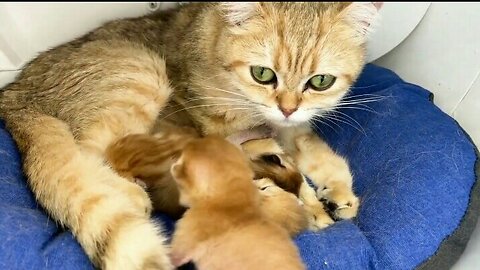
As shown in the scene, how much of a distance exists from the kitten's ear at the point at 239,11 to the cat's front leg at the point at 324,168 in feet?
1.44

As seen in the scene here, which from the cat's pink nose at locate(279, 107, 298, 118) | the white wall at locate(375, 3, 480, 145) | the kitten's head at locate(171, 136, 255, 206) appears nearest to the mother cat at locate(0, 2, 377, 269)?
the cat's pink nose at locate(279, 107, 298, 118)

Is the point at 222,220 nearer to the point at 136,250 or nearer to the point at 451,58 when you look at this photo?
the point at 136,250

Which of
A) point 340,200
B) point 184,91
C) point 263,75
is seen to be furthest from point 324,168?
point 184,91

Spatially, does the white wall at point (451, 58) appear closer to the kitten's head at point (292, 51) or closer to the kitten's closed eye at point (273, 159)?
the kitten's head at point (292, 51)

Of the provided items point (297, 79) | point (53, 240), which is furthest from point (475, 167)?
point (53, 240)

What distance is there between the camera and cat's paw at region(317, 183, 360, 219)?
1.75 metres

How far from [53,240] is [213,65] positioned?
0.68 meters

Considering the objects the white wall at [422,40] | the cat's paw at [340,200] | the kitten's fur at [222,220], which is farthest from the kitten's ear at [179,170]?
the white wall at [422,40]

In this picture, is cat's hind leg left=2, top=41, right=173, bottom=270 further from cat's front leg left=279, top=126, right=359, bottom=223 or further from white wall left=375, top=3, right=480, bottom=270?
white wall left=375, top=3, right=480, bottom=270

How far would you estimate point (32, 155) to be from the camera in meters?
1.61

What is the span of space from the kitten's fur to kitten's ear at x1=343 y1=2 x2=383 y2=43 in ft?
1.72

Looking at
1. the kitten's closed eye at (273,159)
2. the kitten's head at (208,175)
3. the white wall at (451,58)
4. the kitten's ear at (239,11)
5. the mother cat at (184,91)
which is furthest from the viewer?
the white wall at (451,58)

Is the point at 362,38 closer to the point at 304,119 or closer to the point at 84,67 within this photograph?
the point at 304,119

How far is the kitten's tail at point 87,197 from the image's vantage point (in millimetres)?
1298
